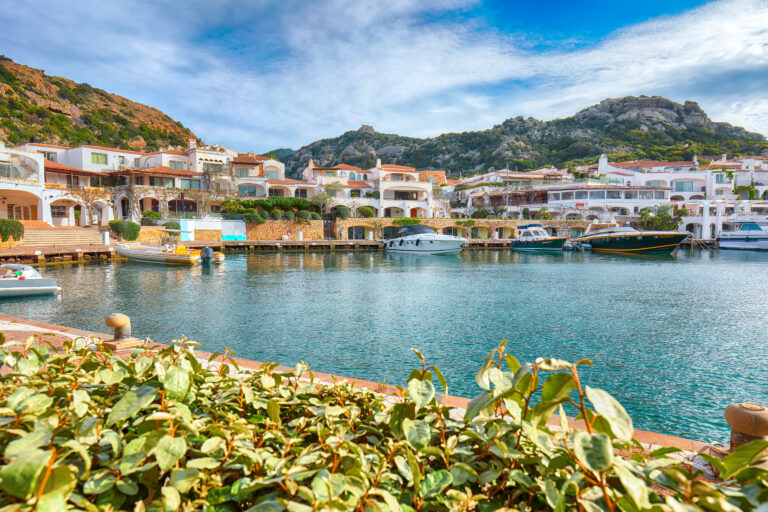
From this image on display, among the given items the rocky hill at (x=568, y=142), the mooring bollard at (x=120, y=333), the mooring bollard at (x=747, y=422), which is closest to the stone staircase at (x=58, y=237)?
the mooring bollard at (x=120, y=333)

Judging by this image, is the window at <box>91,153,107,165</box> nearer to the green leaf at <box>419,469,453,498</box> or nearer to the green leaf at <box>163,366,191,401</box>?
the green leaf at <box>163,366,191,401</box>

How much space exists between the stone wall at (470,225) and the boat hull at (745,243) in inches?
621

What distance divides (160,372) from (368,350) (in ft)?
24.7

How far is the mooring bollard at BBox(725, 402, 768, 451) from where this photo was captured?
3.06 m

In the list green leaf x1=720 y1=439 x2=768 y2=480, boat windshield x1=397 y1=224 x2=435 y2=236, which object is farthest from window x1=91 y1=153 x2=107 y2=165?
green leaf x1=720 y1=439 x2=768 y2=480

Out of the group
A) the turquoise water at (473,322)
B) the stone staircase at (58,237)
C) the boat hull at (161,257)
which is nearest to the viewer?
the turquoise water at (473,322)

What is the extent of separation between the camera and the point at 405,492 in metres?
2.03

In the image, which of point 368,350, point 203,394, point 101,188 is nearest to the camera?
point 203,394

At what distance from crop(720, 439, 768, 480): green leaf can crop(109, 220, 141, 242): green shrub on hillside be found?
4412 cm

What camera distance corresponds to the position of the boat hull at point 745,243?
48.1 metres

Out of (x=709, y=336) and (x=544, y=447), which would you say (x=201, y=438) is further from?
(x=709, y=336)

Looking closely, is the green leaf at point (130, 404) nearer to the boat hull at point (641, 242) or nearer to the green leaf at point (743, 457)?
the green leaf at point (743, 457)

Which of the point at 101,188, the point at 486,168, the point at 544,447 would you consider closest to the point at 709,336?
the point at 544,447

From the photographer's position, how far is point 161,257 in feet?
94.0
